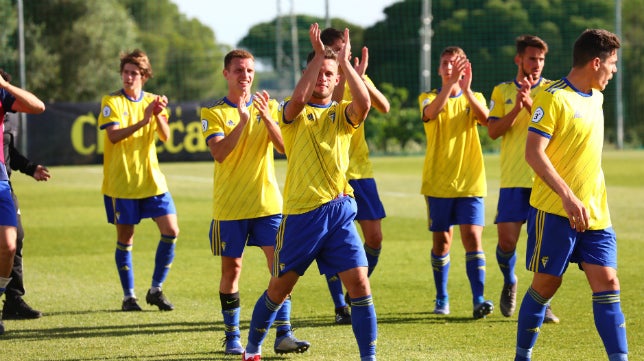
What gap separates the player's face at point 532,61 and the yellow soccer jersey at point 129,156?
304cm

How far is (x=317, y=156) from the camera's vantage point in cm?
616

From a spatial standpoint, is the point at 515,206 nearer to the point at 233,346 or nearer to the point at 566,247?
the point at 566,247

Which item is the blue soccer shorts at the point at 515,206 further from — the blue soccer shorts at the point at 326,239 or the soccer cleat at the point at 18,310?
the soccer cleat at the point at 18,310

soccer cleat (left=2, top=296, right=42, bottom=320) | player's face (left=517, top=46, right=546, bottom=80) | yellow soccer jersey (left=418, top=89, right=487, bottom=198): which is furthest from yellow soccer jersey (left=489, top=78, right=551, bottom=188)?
soccer cleat (left=2, top=296, right=42, bottom=320)

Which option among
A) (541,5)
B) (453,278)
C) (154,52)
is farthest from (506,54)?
(453,278)

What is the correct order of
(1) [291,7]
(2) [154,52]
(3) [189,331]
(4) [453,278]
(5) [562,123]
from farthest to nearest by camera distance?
(2) [154,52]
(1) [291,7]
(4) [453,278]
(3) [189,331]
(5) [562,123]

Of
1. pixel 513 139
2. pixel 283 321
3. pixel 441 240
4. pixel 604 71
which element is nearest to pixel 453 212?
pixel 441 240

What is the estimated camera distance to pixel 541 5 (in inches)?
1837

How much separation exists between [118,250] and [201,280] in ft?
4.61

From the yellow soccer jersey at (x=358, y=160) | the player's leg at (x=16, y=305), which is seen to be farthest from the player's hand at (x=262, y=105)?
the player's leg at (x=16, y=305)

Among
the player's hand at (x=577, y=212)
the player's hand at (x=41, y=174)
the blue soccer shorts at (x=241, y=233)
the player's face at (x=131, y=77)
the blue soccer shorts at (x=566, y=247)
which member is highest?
the player's face at (x=131, y=77)

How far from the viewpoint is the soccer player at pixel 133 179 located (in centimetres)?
898

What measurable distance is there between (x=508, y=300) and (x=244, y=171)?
253 centimetres

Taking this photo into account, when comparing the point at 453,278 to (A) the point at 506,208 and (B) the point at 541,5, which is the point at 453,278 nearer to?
(A) the point at 506,208
